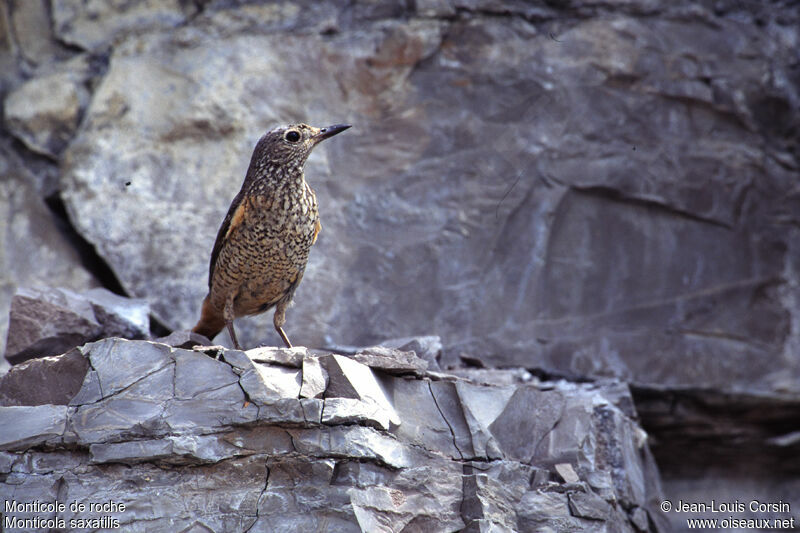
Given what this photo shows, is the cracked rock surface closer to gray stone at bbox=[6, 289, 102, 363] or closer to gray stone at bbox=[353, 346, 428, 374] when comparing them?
gray stone at bbox=[353, 346, 428, 374]

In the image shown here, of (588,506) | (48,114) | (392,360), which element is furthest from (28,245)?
(588,506)

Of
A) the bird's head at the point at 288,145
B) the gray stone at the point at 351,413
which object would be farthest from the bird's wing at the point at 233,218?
the gray stone at the point at 351,413

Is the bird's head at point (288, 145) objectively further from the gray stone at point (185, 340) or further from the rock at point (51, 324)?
the rock at point (51, 324)

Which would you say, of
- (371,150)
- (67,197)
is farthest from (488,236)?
(67,197)

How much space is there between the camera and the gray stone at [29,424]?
15.3 ft

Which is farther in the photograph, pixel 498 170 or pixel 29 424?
pixel 498 170

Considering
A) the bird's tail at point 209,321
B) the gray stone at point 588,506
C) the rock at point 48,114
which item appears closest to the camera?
the gray stone at point 588,506

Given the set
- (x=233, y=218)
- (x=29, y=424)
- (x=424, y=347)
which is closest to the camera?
(x=29, y=424)

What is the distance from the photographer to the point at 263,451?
4715 millimetres

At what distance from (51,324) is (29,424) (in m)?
1.15

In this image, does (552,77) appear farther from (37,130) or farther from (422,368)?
(37,130)

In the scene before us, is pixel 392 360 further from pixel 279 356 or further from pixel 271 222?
pixel 271 222

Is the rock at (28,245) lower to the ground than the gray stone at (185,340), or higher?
lower

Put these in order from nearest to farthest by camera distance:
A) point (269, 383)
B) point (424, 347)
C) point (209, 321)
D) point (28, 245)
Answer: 1. point (269, 383)
2. point (424, 347)
3. point (209, 321)
4. point (28, 245)
